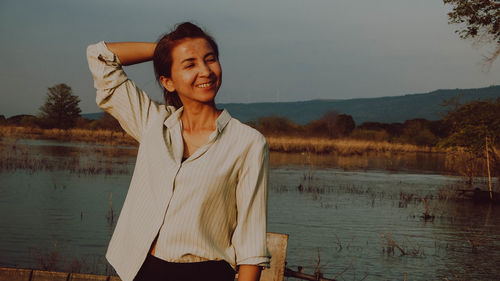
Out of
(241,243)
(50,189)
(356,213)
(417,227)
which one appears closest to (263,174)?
(241,243)

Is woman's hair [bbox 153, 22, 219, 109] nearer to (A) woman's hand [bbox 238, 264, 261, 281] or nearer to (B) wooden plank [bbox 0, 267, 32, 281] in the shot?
(A) woman's hand [bbox 238, 264, 261, 281]

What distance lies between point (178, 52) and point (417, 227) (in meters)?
10.8

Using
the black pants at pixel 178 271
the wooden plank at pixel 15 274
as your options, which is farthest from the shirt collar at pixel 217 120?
the wooden plank at pixel 15 274

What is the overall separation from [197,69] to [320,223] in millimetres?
10187

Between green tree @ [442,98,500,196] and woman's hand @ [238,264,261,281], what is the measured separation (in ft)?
54.3

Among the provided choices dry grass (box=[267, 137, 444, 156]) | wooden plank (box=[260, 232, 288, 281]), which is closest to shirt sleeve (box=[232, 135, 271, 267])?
wooden plank (box=[260, 232, 288, 281])

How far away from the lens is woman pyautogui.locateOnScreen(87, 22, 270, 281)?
177cm

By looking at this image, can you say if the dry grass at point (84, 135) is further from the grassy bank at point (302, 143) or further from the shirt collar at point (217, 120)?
the shirt collar at point (217, 120)

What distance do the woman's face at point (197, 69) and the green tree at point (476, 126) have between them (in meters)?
16.5

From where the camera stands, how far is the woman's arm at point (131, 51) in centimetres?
208

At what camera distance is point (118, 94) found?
2.03 meters

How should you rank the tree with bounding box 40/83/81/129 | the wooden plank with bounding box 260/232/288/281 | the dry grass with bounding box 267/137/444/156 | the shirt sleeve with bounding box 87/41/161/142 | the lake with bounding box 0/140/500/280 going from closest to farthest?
the shirt sleeve with bounding box 87/41/161/142 → the wooden plank with bounding box 260/232/288/281 → the lake with bounding box 0/140/500/280 → the dry grass with bounding box 267/137/444/156 → the tree with bounding box 40/83/81/129

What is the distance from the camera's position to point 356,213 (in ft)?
43.2

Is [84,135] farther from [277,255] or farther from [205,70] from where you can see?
[205,70]
